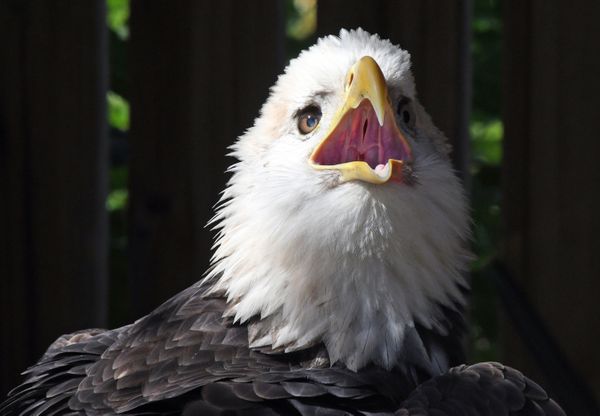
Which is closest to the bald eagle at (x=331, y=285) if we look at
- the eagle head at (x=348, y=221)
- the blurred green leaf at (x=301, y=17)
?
the eagle head at (x=348, y=221)

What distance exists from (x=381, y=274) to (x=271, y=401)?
0.40 m

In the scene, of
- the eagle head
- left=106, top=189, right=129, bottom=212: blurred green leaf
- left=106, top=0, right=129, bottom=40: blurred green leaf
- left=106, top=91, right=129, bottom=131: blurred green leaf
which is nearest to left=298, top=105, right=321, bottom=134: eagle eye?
the eagle head

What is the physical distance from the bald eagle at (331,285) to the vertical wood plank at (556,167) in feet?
2.88

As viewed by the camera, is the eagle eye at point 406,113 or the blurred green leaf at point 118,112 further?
the blurred green leaf at point 118,112

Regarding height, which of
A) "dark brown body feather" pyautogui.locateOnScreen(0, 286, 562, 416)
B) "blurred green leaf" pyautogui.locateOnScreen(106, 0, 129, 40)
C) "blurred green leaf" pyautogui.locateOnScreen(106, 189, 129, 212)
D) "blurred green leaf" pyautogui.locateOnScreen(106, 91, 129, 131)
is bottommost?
"dark brown body feather" pyautogui.locateOnScreen(0, 286, 562, 416)

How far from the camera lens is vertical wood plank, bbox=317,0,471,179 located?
10.7ft

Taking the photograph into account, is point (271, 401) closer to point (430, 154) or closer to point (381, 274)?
point (381, 274)

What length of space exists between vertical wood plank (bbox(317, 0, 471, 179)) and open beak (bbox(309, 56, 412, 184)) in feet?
3.02

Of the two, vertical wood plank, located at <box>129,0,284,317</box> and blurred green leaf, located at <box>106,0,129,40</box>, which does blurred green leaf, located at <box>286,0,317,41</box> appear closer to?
blurred green leaf, located at <box>106,0,129,40</box>

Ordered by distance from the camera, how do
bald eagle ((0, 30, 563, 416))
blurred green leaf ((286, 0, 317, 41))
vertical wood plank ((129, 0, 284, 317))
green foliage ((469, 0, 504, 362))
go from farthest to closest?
blurred green leaf ((286, 0, 317, 41)), green foliage ((469, 0, 504, 362)), vertical wood plank ((129, 0, 284, 317)), bald eagle ((0, 30, 563, 416))

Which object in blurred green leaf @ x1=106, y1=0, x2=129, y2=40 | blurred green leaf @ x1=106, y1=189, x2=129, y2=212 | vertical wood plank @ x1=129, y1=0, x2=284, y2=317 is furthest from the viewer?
blurred green leaf @ x1=106, y1=0, x2=129, y2=40

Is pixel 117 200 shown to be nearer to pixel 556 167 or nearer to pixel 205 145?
pixel 205 145

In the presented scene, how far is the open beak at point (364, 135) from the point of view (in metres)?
2.31

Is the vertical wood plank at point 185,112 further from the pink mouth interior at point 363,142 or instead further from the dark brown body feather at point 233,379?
the pink mouth interior at point 363,142
